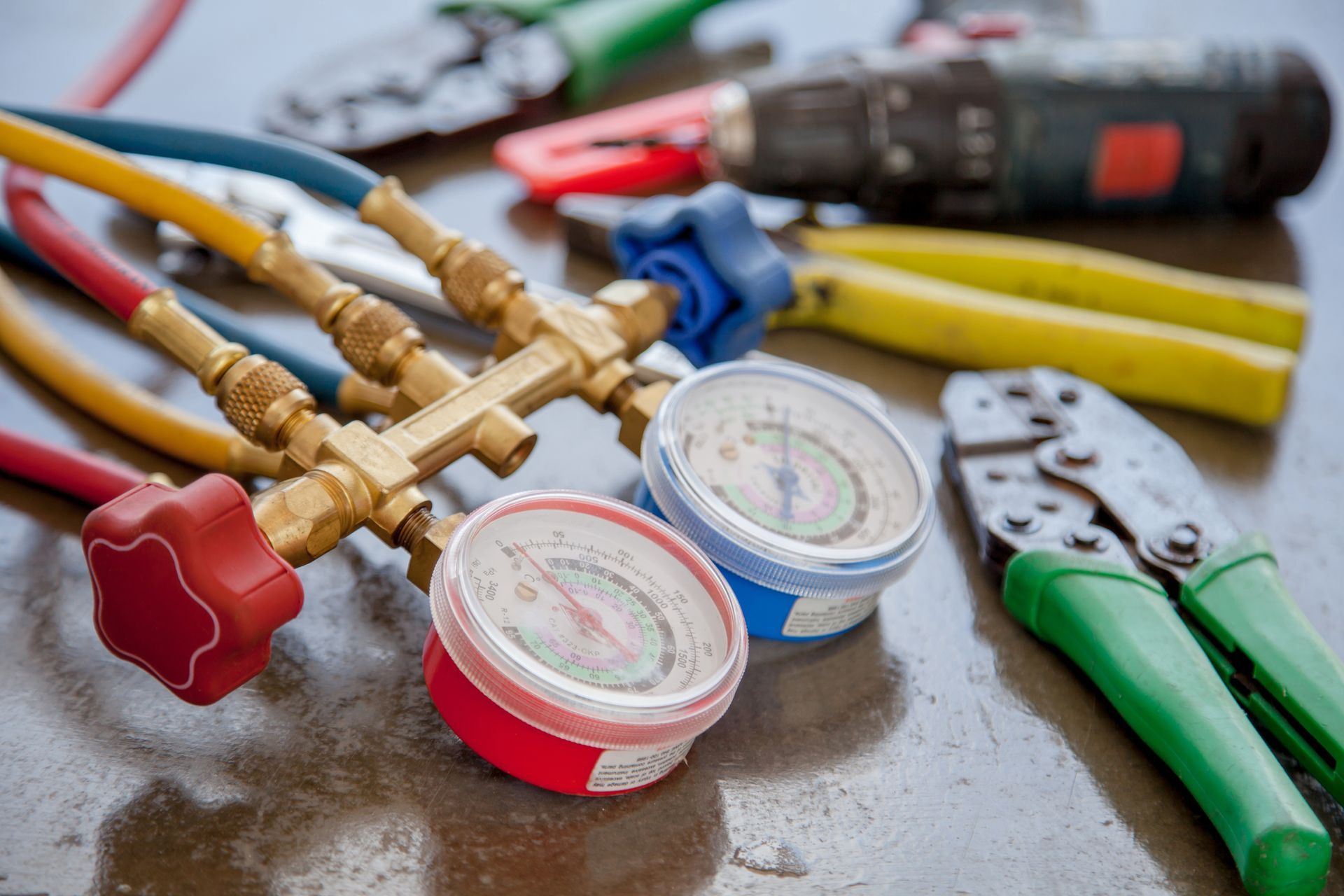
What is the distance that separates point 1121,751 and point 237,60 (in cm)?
134

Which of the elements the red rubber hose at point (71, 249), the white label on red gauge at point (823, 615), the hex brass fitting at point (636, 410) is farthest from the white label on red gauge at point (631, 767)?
the red rubber hose at point (71, 249)

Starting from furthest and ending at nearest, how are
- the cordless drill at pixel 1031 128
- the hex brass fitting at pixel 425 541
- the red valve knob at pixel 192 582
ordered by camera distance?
1. the cordless drill at pixel 1031 128
2. the hex brass fitting at pixel 425 541
3. the red valve knob at pixel 192 582

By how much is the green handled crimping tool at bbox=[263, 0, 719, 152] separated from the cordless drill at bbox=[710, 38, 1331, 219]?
0.28 metres

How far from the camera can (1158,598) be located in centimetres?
87

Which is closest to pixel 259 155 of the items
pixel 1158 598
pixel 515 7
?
pixel 515 7

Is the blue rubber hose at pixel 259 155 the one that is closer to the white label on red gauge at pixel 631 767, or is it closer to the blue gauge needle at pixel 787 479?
the blue gauge needle at pixel 787 479

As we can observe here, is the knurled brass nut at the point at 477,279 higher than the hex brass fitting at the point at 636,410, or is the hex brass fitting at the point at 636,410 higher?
the knurled brass nut at the point at 477,279

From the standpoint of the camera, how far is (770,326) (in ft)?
4.14

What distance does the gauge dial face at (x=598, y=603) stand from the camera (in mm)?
737

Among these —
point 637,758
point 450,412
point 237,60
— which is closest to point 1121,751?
point 637,758

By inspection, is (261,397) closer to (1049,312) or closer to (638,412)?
(638,412)

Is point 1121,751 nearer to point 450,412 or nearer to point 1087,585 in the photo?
point 1087,585

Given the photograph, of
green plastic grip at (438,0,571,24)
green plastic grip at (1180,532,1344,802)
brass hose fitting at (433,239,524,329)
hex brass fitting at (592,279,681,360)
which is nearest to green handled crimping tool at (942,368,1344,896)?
green plastic grip at (1180,532,1344,802)

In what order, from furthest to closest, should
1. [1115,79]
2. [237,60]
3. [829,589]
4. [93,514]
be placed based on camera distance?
1. [237,60]
2. [1115,79]
3. [829,589]
4. [93,514]
